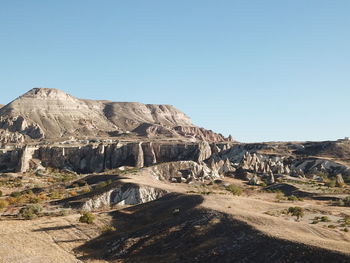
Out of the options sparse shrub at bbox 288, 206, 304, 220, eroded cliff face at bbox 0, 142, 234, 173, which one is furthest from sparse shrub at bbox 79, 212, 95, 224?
eroded cliff face at bbox 0, 142, 234, 173

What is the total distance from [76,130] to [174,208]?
14908 centimetres

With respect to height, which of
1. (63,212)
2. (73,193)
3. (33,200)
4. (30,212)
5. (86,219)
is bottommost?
(33,200)

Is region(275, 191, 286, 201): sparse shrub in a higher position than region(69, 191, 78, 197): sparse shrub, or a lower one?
higher

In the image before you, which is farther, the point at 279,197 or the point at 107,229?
the point at 279,197

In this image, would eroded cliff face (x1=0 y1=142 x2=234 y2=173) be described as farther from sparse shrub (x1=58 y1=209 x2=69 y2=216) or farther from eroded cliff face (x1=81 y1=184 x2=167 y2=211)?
sparse shrub (x1=58 y1=209 x2=69 y2=216)

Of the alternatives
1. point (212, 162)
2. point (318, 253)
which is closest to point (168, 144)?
point (212, 162)

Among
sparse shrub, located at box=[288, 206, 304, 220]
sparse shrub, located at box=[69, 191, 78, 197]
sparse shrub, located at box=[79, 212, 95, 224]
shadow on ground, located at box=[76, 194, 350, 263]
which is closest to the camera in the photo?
shadow on ground, located at box=[76, 194, 350, 263]

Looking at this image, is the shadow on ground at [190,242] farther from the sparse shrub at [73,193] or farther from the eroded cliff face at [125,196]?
the sparse shrub at [73,193]

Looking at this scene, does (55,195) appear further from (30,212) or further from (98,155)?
(98,155)

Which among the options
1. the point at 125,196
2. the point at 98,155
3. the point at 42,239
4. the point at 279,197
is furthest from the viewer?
the point at 98,155

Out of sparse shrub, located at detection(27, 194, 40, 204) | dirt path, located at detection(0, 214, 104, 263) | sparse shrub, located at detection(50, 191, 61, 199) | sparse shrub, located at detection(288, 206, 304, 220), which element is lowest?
dirt path, located at detection(0, 214, 104, 263)

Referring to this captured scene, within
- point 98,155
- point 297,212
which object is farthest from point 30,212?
point 98,155

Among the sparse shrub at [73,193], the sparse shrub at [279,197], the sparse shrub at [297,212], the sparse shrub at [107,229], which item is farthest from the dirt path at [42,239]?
the sparse shrub at [279,197]

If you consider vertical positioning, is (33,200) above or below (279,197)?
below
